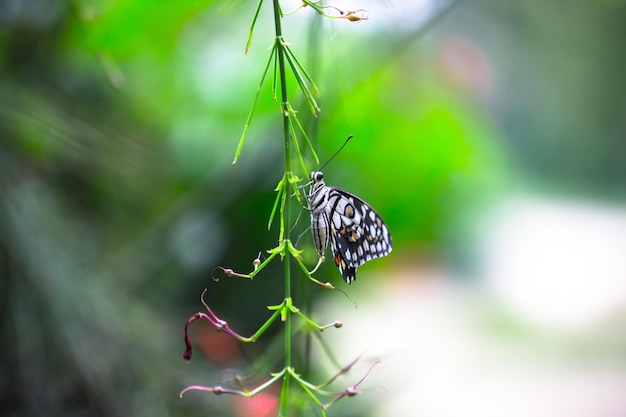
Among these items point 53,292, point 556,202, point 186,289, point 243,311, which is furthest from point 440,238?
point 53,292

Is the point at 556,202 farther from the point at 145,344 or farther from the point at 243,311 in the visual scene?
the point at 145,344

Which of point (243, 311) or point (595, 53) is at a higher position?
point (595, 53)

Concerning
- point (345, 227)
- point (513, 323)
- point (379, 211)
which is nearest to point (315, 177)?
point (345, 227)

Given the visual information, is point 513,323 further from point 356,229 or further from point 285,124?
point 285,124

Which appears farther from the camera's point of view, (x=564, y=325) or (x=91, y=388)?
(x=564, y=325)

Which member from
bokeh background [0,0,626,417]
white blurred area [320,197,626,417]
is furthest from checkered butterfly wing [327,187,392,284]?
white blurred area [320,197,626,417]

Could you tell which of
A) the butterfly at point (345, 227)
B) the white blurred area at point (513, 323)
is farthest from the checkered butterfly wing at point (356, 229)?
the white blurred area at point (513, 323)

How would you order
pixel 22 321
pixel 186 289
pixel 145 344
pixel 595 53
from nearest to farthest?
pixel 22 321 < pixel 145 344 < pixel 595 53 < pixel 186 289
